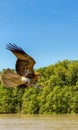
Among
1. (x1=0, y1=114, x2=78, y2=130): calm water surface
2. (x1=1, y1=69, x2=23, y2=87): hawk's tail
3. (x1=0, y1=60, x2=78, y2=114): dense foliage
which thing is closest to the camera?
(x1=1, y1=69, x2=23, y2=87): hawk's tail

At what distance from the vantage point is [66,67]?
9094cm

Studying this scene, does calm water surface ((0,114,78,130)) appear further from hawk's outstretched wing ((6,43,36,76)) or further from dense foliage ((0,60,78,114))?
hawk's outstretched wing ((6,43,36,76))

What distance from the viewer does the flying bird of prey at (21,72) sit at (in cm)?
1090

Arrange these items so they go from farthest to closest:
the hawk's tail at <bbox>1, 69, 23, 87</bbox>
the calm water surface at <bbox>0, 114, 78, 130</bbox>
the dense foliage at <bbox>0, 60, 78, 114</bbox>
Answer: the dense foliage at <bbox>0, 60, 78, 114</bbox>, the calm water surface at <bbox>0, 114, 78, 130</bbox>, the hawk's tail at <bbox>1, 69, 23, 87</bbox>

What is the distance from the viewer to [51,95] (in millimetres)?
85562

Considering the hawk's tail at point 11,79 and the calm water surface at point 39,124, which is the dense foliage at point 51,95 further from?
the hawk's tail at point 11,79

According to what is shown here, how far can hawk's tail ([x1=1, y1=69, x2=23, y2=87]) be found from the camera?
10695 mm

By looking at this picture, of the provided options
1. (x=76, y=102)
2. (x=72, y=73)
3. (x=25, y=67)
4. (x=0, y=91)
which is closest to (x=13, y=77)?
(x=25, y=67)

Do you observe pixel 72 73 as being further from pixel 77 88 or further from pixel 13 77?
pixel 13 77

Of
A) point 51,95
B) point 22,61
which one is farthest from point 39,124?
point 22,61

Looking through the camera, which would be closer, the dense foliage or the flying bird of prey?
the flying bird of prey

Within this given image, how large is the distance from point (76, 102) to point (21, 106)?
1349 cm

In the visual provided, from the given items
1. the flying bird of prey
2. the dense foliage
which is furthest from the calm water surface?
the flying bird of prey

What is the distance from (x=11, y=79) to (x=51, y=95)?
74971mm
